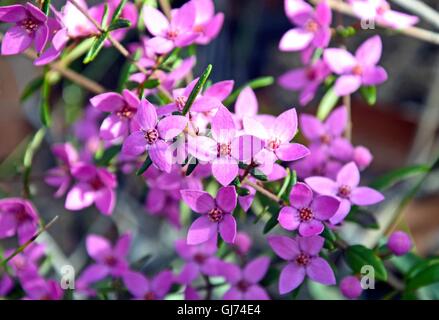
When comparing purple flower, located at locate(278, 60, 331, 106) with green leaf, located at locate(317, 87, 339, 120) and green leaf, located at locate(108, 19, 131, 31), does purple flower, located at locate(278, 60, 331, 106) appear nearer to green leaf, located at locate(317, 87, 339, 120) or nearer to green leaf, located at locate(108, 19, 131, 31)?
green leaf, located at locate(317, 87, 339, 120)

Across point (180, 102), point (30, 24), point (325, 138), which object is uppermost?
point (30, 24)

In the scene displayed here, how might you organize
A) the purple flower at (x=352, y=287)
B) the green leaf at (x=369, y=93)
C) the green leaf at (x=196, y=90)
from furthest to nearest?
1. the green leaf at (x=369, y=93)
2. the purple flower at (x=352, y=287)
3. the green leaf at (x=196, y=90)

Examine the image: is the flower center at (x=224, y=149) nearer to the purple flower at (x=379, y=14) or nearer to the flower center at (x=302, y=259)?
the flower center at (x=302, y=259)

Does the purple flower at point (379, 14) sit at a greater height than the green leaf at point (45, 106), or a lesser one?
greater

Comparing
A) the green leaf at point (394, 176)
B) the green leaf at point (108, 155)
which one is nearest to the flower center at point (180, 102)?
the green leaf at point (108, 155)

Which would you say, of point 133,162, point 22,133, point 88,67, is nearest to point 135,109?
point 133,162

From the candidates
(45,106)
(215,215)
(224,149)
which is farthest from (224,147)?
(45,106)

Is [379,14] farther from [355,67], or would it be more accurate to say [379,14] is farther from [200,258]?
[200,258]
